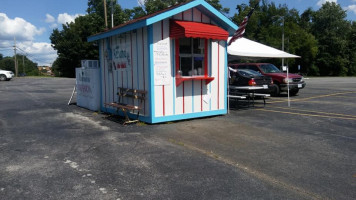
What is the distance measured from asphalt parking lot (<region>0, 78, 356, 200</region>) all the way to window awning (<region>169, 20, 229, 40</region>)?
2.40 m

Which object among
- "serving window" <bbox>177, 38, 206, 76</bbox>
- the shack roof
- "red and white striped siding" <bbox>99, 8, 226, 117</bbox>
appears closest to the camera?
the shack roof

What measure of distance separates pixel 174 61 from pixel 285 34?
47273mm

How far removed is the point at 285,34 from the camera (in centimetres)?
5078

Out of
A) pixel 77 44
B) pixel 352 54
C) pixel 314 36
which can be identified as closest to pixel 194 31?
pixel 77 44

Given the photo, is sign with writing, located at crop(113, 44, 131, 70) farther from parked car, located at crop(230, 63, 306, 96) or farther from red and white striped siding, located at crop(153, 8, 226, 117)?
parked car, located at crop(230, 63, 306, 96)

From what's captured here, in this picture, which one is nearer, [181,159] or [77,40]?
[181,159]

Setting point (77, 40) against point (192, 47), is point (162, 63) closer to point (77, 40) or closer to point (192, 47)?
point (192, 47)

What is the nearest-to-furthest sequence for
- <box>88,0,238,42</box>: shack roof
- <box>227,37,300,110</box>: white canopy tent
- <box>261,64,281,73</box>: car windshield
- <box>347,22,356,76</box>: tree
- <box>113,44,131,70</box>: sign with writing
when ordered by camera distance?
<box>88,0,238,42</box>: shack roof → <box>113,44,131,70</box>: sign with writing → <box>227,37,300,110</box>: white canopy tent → <box>261,64,281,73</box>: car windshield → <box>347,22,356,76</box>: tree

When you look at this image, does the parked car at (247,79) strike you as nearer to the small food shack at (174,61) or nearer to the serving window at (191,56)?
the small food shack at (174,61)

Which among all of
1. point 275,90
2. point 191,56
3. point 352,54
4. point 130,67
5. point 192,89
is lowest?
point 275,90

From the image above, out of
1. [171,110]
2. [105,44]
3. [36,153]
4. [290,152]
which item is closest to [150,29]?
[171,110]

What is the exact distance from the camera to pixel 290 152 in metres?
5.59

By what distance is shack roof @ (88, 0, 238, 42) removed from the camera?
7.71 metres

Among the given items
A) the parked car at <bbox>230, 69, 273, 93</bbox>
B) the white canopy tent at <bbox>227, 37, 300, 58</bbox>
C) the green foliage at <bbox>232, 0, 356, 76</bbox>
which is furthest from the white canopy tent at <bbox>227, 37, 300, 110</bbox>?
the green foliage at <bbox>232, 0, 356, 76</bbox>
